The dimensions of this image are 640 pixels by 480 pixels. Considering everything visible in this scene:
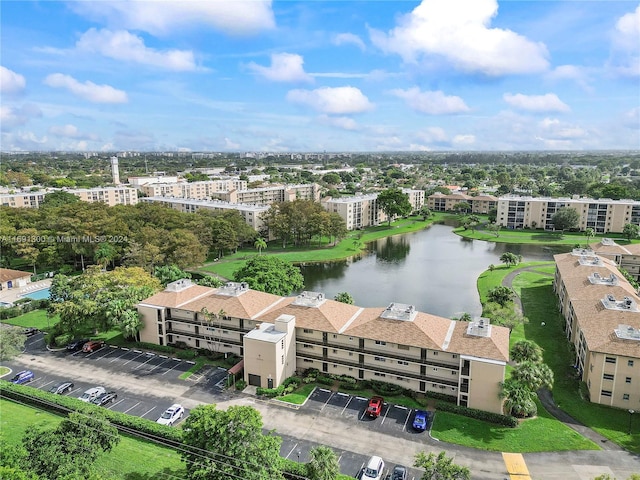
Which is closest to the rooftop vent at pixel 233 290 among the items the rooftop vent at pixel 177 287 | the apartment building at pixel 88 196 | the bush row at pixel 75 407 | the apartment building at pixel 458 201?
the rooftop vent at pixel 177 287

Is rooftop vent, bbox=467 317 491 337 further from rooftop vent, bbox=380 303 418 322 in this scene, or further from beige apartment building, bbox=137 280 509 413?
rooftop vent, bbox=380 303 418 322

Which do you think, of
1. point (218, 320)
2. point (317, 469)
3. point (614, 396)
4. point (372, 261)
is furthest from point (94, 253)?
point (614, 396)

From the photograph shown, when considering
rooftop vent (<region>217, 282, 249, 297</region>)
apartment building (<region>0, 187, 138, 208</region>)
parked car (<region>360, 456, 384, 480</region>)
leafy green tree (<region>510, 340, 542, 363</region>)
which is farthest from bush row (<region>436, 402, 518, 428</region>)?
apartment building (<region>0, 187, 138, 208</region>)

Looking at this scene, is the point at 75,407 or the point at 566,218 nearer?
the point at 75,407

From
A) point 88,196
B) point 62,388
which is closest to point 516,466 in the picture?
point 62,388

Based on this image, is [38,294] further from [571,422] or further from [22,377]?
[571,422]
